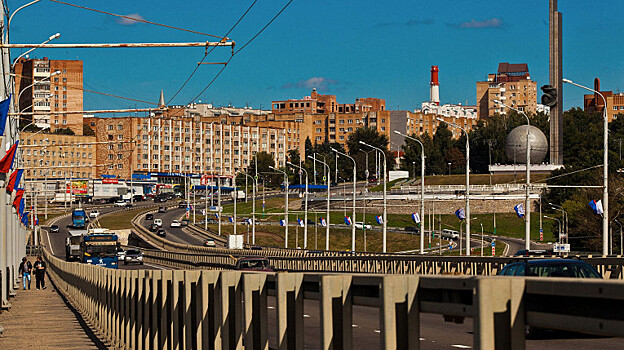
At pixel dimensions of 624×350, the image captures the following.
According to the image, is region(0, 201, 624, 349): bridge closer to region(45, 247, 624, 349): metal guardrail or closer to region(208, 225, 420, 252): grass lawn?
region(45, 247, 624, 349): metal guardrail

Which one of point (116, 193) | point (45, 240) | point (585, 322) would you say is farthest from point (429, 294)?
point (116, 193)

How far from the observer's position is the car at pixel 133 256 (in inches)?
3138

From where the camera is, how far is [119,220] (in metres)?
142

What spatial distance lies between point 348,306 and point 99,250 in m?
64.3

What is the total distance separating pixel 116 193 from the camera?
184m

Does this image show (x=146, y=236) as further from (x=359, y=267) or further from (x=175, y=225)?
(x=359, y=267)

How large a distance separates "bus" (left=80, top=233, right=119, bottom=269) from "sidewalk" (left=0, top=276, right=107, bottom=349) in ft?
105

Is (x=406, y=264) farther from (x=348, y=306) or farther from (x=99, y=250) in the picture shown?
(x=348, y=306)

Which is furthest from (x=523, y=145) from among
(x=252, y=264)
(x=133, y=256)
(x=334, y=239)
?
(x=252, y=264)

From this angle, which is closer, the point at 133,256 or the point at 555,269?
the point at 555,269

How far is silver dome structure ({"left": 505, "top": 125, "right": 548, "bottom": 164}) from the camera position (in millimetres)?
143250

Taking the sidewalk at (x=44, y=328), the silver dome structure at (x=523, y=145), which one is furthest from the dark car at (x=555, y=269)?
the silver dome structure at (x=523, y=145)

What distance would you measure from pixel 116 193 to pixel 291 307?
588 ft

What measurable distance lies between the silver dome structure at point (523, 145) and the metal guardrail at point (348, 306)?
132 metres
